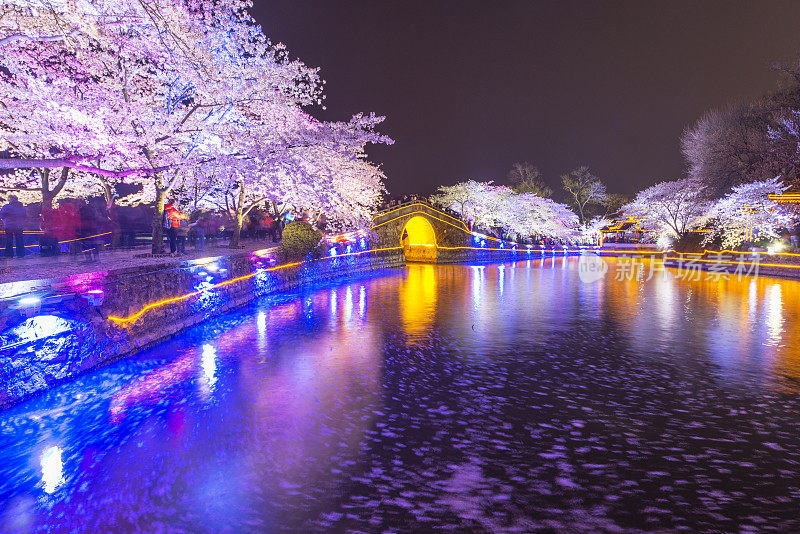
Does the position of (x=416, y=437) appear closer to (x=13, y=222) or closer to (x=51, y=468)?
(x=51, y=468)

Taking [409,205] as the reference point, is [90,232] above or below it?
below

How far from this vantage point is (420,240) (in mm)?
48469

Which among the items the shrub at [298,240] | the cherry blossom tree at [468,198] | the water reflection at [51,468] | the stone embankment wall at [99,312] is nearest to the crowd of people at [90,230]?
the shrub at [298,240]

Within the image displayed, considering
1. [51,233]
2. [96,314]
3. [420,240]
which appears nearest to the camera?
[96,314]

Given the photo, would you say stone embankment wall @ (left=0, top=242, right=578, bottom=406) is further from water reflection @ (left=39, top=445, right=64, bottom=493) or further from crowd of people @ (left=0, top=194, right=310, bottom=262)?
crowd of people @ (left=0, top=194, right=310, bottom=262)

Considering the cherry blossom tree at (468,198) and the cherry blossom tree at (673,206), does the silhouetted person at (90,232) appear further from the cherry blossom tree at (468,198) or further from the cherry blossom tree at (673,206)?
the cherry blossom tree at (673,206)

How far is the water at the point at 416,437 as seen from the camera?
11.6 feet

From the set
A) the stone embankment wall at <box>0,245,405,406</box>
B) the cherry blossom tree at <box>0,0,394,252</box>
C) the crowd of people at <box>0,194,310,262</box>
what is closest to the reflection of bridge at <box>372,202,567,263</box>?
the crowd of people at <box>0,194,310,262</box>

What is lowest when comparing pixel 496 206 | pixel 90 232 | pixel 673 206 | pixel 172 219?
pixel 90 232

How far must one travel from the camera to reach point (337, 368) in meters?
→ 7.48

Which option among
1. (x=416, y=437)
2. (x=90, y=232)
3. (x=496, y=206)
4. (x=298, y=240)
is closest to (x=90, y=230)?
(x=90, y=232)

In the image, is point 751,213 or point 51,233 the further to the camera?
point 751,213

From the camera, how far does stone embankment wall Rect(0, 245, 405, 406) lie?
240 inches

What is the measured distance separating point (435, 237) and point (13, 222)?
32288mm
